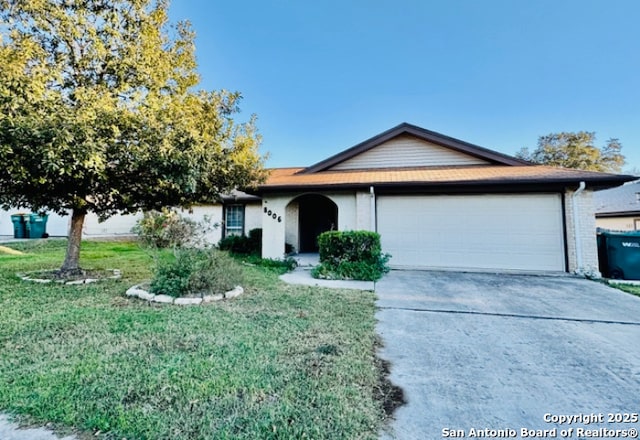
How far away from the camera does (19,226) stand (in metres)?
16.4

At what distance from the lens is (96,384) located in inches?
101

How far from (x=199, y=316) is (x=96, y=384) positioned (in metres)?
1.97

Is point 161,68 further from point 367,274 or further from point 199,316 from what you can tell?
point 367,274

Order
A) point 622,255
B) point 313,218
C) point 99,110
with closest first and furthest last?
point 99,110, point 622,255, point 313,218

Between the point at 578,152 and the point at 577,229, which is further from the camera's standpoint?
the point at 578,152

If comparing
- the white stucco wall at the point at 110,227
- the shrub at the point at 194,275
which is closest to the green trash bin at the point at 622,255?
the shrub at the point at 194,275

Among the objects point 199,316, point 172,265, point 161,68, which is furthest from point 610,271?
point 161,68

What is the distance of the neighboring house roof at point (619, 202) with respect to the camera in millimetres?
20688

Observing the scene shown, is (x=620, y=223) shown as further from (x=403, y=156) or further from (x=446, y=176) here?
(x=446, y=176)

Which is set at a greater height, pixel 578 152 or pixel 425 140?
pixel 578 152

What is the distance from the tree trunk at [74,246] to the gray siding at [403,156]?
8186mm

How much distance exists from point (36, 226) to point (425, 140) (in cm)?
2083

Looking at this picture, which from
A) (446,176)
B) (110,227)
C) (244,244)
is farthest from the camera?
(110,227)

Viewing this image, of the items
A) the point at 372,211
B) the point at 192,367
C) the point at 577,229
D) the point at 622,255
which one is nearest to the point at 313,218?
the point at 372,211
